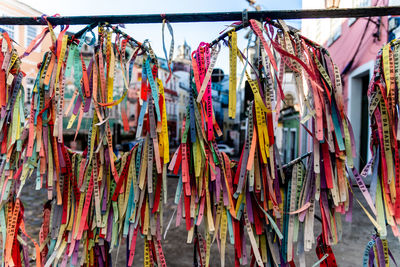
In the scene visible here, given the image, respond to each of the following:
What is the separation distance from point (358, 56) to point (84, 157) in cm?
566

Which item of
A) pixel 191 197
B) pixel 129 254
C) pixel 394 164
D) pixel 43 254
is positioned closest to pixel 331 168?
pixel 394 164

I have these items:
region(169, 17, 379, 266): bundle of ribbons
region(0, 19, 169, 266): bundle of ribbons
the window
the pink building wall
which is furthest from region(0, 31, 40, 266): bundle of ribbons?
the pink building wall

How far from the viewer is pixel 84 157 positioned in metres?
1.25

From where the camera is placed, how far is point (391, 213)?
107cm

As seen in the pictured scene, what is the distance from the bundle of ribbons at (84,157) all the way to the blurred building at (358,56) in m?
4.41

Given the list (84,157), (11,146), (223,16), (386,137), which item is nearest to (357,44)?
(386,137)

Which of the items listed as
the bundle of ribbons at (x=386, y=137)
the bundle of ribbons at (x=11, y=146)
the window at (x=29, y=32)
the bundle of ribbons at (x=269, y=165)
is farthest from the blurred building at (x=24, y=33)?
the bundle of ribbons at (x=386, y=137)

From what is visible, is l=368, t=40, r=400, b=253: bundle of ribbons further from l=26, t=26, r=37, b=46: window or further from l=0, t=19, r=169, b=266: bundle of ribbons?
l=26, t=26, r=37, b=46: window

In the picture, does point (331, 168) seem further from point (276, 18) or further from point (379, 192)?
point (276, 18)

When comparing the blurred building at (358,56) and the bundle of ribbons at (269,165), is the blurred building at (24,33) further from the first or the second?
the blurred building at (358,56)

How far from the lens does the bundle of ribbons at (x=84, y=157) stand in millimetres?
1172

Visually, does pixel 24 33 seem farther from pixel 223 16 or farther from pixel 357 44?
pixel 357 44

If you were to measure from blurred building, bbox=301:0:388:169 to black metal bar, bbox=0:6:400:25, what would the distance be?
3.71 m

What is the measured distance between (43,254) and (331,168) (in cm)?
136
